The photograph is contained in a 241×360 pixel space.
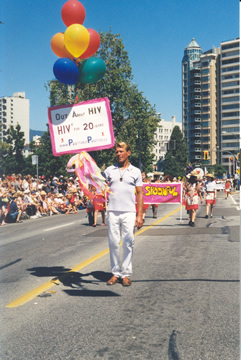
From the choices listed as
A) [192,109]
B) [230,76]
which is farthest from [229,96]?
[192,109]

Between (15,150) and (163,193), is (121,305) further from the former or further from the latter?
(15,150)

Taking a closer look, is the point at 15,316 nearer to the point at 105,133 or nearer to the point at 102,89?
the point at 105,133

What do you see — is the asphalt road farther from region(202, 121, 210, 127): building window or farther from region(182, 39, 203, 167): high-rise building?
region(182, 39, 203, 167): high-rise building

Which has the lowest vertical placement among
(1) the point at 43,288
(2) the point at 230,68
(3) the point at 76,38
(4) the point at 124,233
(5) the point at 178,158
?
(1) the point at 43,288

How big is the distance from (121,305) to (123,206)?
1.45 meters

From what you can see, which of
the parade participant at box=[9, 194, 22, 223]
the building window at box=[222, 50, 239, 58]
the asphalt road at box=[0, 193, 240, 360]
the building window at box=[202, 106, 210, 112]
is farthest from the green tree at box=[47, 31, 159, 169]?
the building window at box=[202, 106, 210, 112]

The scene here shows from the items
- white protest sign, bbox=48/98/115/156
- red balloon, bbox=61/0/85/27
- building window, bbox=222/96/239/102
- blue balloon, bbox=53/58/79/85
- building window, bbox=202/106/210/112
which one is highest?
→ building window, bbox=222/96/239/102

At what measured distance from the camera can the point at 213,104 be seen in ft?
463

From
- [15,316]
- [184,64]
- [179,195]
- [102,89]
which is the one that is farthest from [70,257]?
[184,64]

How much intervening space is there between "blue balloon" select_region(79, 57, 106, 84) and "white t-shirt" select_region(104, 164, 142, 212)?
1489 mm

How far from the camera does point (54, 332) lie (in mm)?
4594

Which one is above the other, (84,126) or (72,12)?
(72,12)

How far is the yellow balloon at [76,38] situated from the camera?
6.70 m

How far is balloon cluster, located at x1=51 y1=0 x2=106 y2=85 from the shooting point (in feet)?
22.1
